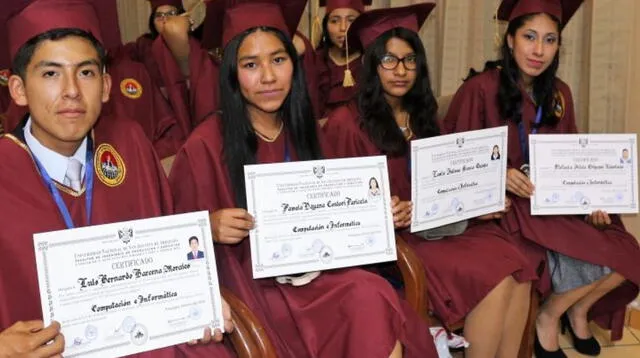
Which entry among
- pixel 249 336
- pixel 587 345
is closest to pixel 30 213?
pixel 249 336

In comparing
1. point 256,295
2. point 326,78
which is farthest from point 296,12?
point 326,78

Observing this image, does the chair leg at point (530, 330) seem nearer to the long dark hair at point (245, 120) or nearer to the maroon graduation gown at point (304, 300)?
the maroon graduation gown at point (304, 300)

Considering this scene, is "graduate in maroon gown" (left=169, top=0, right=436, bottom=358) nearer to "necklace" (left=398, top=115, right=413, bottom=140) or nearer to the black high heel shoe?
"necklace" (left=398, top=115, right=413, bottom=140)

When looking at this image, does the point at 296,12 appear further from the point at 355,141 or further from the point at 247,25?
the point at 355,141

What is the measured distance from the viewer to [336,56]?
4074mm

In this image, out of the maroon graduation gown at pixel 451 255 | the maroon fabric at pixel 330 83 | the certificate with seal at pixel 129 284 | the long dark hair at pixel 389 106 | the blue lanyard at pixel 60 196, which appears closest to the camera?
the certificate with seal at pixel 129 284

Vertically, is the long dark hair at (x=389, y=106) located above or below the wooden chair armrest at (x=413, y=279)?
above

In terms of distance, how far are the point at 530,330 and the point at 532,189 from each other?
1.82 ft

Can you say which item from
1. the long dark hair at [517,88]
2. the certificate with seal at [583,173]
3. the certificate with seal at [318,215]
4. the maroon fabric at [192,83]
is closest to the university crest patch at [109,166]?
the certificate with seal at [318,215]

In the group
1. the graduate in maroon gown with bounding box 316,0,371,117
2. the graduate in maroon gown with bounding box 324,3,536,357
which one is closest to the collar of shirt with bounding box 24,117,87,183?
the graduate in maroon gown with bounding box 324,3,536,357

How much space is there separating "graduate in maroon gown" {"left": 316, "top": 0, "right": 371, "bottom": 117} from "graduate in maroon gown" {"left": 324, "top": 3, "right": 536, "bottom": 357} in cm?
121

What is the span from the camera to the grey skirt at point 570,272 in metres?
2.75

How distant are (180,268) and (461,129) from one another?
1650 mm

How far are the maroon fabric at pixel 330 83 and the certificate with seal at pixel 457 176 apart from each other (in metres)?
1.59
